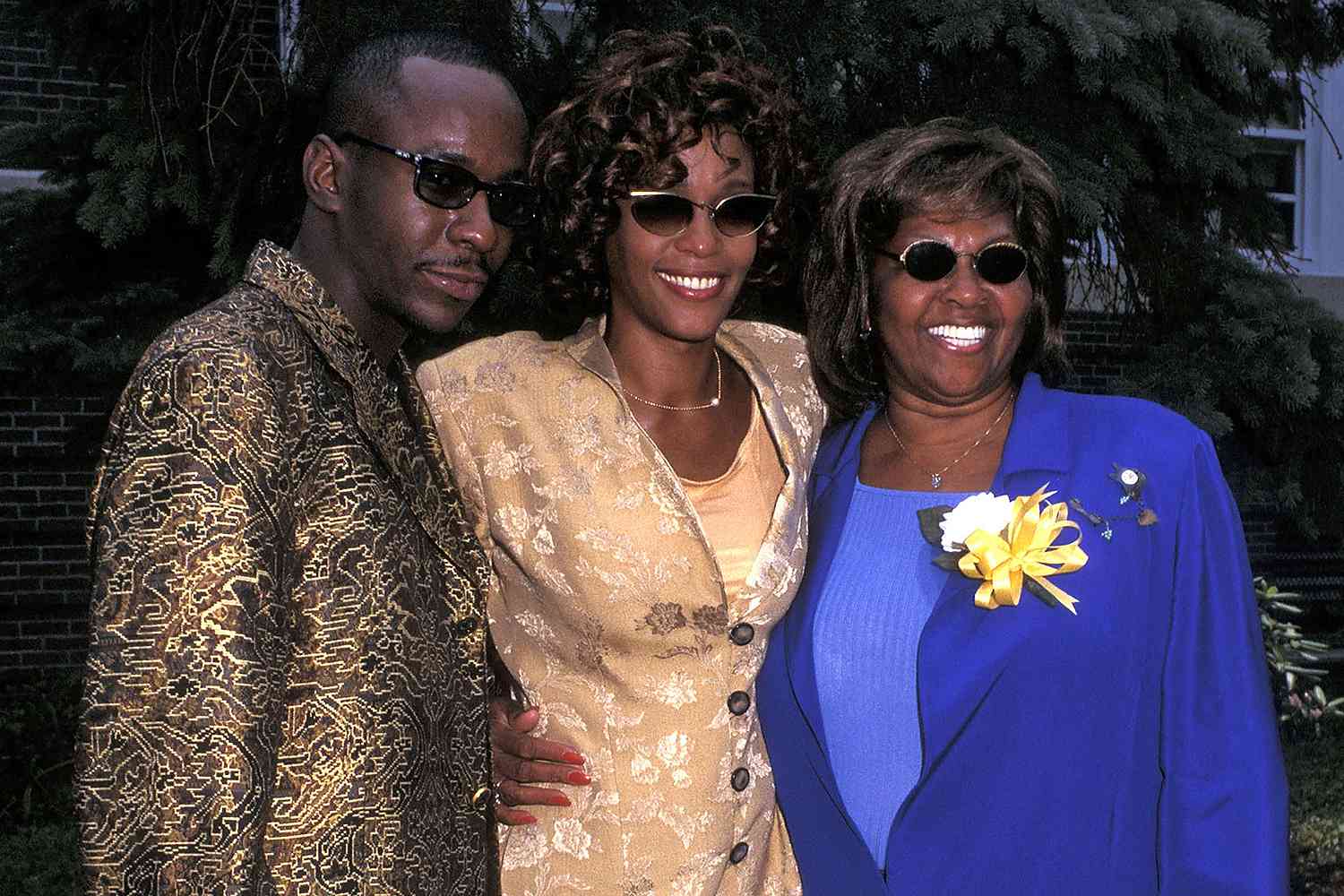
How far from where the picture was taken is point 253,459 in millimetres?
1828

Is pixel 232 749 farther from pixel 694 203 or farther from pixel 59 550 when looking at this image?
pixel 59 550

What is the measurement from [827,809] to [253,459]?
139 cm

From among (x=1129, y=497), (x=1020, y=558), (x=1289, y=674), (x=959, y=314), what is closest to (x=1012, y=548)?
(x=1020, y=558)

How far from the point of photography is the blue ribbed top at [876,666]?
267 cm

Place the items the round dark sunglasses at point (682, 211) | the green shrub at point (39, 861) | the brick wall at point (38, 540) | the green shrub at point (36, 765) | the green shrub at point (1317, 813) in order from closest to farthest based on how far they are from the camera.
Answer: the round dark sunglasses at point (682, 211) → the green shrub at point (39, 861) → the green shrub at point (1317, 813) → the green shrub at point (36, 765) → the brick wall at point (38, 540)

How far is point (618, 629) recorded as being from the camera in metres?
2.64

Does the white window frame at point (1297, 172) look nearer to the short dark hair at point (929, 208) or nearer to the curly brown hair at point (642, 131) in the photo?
the short dark hair at point (929, 208)

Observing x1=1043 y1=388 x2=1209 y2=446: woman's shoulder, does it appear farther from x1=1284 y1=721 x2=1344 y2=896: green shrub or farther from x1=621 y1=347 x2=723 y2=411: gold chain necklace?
x1=1284 y1=721 x2=1344 y2=896: green shrub

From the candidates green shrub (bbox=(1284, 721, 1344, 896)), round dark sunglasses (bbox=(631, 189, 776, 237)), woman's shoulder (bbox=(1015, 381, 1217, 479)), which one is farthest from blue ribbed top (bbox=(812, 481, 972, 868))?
green shrub (bbox=(1284, 721, 1344, 896))

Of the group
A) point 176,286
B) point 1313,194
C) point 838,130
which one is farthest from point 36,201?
point 1313,194

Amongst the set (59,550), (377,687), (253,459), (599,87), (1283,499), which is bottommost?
(59,550)

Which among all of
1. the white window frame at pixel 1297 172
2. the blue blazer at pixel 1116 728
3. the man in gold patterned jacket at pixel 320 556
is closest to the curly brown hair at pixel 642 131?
the man in gold patterned jacket at pixel 320 556

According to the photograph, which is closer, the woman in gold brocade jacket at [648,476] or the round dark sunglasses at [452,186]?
the round dark sunglasses at [452,186]

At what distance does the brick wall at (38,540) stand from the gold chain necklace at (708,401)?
686cm
